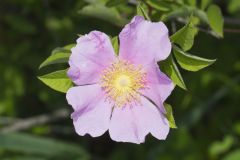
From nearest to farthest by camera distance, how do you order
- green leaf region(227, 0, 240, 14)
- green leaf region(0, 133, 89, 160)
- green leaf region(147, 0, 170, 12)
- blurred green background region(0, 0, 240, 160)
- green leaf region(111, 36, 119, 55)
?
1. green leaf region(111, 36, 119, 55)
2. green leaf region(147, 0, 170, 12)
3. green leaf region(227, 0, 240, 14)
4. green leaf region(0, 133, 89, 160)
5. blurred green background region(0, 0, 240, 160)

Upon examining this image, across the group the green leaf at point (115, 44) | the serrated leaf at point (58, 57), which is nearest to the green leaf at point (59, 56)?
the serrated leaf at point (58, 57)

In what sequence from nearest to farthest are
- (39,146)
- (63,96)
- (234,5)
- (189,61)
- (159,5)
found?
(189,61) < (159,5) < (234,5) < (39,146) < (63,96)

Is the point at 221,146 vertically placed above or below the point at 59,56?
below

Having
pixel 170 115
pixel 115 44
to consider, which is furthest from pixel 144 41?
pixel 170 115

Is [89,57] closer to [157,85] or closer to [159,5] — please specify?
[157,85]

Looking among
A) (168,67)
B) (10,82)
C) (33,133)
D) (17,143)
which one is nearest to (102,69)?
(168,67)

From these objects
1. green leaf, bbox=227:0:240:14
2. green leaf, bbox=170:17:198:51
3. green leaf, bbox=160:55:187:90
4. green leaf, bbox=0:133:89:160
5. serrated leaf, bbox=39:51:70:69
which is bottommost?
green leaf, bbox=0:133:89:160

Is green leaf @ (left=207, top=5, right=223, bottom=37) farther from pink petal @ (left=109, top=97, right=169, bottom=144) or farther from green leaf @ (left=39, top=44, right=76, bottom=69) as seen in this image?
green leaf @ (left=39, top=44, right=76, bottom=69)

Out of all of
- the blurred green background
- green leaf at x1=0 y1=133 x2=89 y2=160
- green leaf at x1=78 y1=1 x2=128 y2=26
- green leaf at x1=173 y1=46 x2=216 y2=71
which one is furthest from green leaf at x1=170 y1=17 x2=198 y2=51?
green leaf at x1=0 y1=133 x2=89 y2=160
